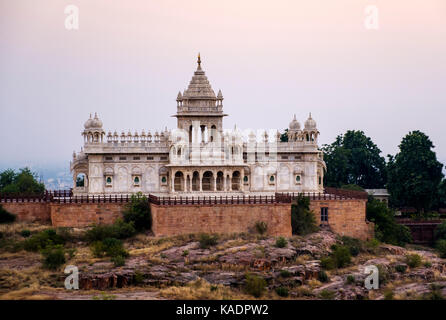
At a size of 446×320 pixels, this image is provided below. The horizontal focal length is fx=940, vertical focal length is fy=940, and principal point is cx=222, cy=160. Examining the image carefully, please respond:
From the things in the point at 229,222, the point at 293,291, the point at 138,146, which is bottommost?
the point at 293,291

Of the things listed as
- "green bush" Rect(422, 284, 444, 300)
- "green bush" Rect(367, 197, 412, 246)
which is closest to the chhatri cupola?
"green bush" Rect(367, 197, 412, 246)

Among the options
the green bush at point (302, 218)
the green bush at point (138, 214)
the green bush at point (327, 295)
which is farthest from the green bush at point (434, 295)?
the green bush at point (138, 214)

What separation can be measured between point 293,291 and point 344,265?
22.1 feet

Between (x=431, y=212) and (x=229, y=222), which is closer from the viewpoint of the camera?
(x=229, y=222)

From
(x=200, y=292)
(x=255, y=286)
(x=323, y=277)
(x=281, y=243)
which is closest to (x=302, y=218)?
(x=281, y=243)

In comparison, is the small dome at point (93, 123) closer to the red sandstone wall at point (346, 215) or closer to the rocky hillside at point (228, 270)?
the rocky hillside at point (228, 270)

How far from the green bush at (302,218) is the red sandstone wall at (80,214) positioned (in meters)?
13.2

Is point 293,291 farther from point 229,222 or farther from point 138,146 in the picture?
point 138,146

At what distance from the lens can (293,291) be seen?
60.6 metres

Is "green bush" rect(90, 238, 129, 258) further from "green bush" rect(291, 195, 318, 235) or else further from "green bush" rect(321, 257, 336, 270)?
"green bush" rect(321, 257, 336, 270)

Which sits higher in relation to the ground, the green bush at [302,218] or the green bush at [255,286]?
the green bush at [302,218]

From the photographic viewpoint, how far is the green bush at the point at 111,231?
220 feet

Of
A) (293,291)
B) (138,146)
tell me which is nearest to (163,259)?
(293,291)

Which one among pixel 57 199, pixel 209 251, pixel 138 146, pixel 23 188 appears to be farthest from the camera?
pixel 23 188
